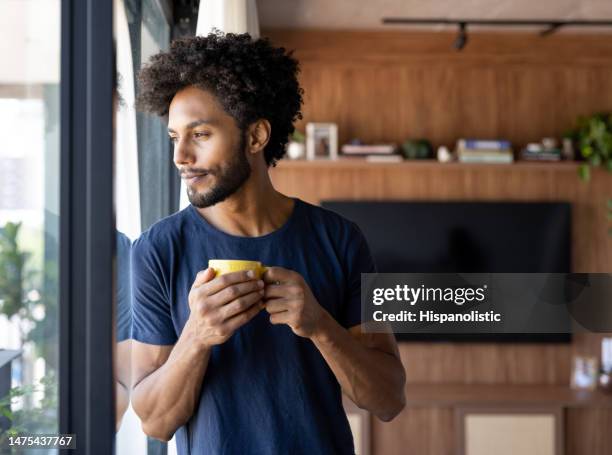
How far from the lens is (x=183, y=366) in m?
0.71

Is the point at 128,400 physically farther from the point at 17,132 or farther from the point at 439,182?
the point at 439,182

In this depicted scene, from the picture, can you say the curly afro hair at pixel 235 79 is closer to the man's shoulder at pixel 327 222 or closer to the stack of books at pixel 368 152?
the man's shoulder at pixel 327 222

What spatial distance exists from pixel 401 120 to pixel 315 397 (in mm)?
2073

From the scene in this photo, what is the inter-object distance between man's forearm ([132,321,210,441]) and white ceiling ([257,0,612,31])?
185cm

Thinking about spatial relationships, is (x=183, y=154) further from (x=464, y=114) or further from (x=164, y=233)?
(x=464, y=114)

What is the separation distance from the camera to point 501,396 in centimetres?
250

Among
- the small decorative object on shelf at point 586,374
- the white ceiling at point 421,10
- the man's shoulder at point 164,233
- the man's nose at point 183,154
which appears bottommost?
the small decorative object on shelf at point 586,374

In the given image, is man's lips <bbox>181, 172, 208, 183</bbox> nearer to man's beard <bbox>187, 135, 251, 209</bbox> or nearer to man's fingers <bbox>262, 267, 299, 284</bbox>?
man's beard <bbox>187, 135, 251, 209</bbox>

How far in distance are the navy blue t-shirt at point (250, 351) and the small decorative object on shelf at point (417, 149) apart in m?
1.89

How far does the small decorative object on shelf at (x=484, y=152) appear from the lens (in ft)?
8.54

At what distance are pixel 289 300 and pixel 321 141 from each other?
1.98 m

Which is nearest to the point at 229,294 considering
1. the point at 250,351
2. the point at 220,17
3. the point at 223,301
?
the point at 223,301

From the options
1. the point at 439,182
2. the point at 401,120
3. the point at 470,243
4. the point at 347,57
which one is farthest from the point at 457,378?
the point at 347,57

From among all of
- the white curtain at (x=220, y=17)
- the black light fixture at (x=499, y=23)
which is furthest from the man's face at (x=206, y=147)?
the black light fixture at (x=499, y=23)
